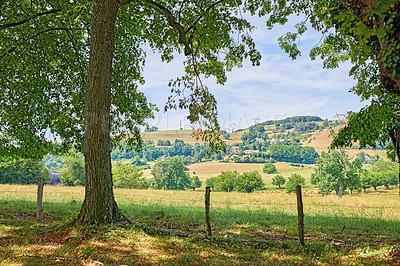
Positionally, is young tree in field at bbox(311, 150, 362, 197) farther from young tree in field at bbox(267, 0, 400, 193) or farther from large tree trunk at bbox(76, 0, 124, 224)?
large tree trunk at bbox(76, 0, 124, 224)

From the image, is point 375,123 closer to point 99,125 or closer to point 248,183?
point 99,125

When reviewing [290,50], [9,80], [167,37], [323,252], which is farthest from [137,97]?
[323,252]

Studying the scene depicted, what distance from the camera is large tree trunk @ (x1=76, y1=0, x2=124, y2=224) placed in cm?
808

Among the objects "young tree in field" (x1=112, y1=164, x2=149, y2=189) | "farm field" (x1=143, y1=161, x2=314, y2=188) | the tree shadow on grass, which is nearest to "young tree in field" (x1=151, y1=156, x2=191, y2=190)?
"farm field" (x1=143, y1=161, x2=314, y2=188)

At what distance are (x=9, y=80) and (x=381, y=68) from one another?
16.0 meters

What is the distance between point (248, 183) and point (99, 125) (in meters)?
83.7

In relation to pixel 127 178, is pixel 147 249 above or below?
above

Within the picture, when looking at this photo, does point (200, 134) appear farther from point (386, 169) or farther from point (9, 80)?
point (386, 169)

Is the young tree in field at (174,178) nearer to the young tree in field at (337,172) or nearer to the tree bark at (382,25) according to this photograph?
the young tree in field at (337,172)

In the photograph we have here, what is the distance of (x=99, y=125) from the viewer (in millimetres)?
8203

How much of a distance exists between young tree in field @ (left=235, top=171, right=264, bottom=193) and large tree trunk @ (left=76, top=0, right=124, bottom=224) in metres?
82.7

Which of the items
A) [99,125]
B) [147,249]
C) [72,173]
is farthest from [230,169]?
[147,249]

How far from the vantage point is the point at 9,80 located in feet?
46.1

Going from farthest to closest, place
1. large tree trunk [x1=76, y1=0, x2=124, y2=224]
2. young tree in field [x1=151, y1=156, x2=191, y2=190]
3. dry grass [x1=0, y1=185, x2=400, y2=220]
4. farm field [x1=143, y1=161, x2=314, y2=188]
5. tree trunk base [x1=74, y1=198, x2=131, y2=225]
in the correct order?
farm field [x1=143, y1=161, x2=314, y2=188] < young tree in field [x1=151, y1=156, x2=191, y2=190] < dry grass [x1=0, y1=185, x2=400, y2=220] < large tree trunk [x1=76, y1=0, x2=124, y2=224] < tree trunk base [x1=74, y1=198, x2=131, y2=225]
